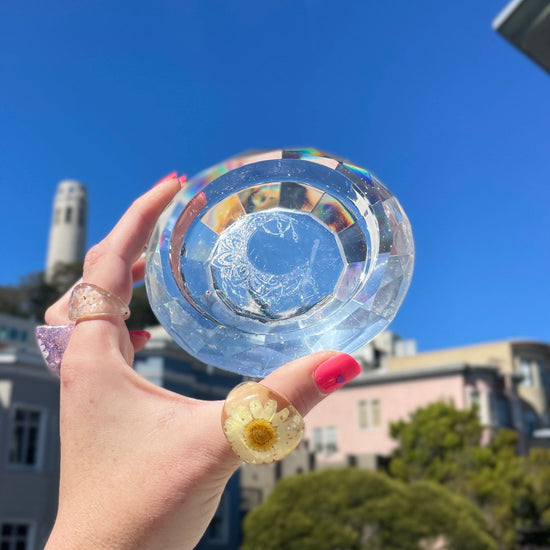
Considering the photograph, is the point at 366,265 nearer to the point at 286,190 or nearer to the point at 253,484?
the point at 286,190

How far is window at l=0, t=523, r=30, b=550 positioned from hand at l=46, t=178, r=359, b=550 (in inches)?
686

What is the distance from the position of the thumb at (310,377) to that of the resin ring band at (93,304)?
445 millimetres

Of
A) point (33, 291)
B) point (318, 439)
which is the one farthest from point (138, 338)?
point (33, 291)

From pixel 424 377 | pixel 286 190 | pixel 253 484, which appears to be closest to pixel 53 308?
pixel 286 190

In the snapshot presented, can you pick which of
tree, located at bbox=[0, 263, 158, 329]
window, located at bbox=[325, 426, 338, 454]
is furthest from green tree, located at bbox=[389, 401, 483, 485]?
tree, located at bbox=[0, 263, 158, 329]

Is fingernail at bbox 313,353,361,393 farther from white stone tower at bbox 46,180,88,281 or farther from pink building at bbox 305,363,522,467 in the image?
white stone tower at bbox 46,180,88,281

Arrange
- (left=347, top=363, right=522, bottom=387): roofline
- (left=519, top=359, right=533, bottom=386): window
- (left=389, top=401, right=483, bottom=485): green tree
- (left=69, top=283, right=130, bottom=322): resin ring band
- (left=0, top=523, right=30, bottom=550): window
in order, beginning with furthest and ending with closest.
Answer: (left=519, top=359, right=533, bottom=386): window → (left=347, top=363, right=522, bottom=387): roofline → (left=389, top=401, right=483, bottom=485): green tree → (left=0, top=523, right=30, bottom=550): window → (left=69, top=283, right=130, bottom=322): resin ring band

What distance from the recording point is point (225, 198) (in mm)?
1627

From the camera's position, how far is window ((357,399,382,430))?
1230 inches

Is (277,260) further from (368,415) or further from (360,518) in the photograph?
(368,415)

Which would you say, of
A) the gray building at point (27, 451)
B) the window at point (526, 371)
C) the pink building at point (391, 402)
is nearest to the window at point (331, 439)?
the pink building at point (391, 402)

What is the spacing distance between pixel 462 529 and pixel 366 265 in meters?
16.3

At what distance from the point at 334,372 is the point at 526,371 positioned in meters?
36.5

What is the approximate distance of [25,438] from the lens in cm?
1777
